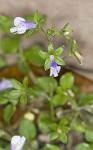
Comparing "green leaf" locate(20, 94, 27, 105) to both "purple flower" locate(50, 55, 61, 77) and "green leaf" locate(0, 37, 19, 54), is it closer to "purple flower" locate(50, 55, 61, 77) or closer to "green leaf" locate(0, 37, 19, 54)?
"purple flower" locate(50, 55, 61, 77)

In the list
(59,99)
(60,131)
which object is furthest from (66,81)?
(60,131)

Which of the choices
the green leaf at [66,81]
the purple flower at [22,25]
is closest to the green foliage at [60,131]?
the green leaf at [66,81]

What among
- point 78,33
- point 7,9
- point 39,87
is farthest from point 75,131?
Result: point 7,9

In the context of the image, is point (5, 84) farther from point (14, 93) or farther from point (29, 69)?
point (14, 93)

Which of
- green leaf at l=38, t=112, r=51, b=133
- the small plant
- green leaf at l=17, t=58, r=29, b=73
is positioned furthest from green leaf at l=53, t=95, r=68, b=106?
green leaf at l=17, t=58, r=29, b=73

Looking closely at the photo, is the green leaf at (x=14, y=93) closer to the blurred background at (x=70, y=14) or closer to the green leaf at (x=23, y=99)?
the green leaf at (x=23, y=99)

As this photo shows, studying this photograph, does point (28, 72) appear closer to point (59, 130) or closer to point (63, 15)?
point (63, 15)
